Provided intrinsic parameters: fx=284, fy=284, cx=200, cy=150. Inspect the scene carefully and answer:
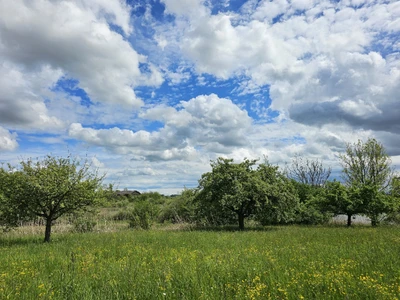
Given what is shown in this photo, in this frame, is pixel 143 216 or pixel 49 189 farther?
pixel 143 216

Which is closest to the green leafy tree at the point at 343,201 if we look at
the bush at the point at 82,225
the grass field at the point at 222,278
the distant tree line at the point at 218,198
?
the distant tree line at the point at 218,198

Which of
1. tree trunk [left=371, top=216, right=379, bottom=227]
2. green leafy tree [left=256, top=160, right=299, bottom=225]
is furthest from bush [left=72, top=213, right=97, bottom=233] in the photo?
tree trunk [left=371, top=216, right=379, bottom=227]

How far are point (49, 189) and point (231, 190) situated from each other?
11.9m

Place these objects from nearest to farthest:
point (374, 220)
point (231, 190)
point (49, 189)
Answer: point (49, 189)
point (231, 190)
point (374, 220)

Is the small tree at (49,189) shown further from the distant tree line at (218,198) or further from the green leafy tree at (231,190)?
the green leafy tree at (231,190)

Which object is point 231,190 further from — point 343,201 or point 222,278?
point 222,278

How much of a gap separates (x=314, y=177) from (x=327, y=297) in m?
52.5

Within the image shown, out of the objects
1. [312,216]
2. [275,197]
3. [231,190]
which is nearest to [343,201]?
[312,216]

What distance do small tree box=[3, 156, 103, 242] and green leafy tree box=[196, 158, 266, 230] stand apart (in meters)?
8.72

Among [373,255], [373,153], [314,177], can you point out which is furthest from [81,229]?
[314,177]

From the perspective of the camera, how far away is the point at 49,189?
14555 millimetres

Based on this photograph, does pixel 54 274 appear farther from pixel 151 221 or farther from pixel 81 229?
pixel 151 221

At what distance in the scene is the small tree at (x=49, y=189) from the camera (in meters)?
14.7

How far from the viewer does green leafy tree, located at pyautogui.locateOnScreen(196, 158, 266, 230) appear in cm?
2039
